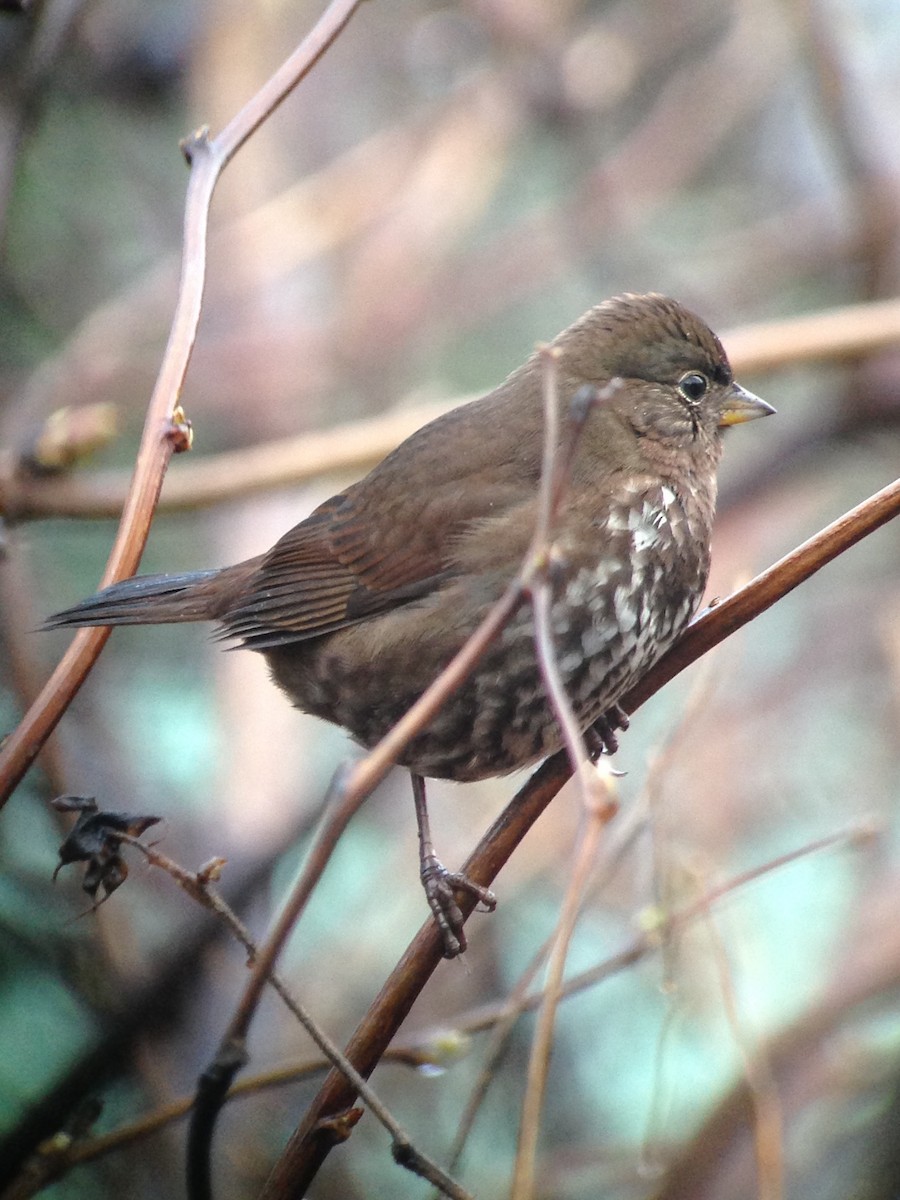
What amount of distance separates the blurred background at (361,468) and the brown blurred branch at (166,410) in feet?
2.16

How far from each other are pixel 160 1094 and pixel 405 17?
4987mm

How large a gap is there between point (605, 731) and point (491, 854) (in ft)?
2.39

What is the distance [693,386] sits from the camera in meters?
2.99

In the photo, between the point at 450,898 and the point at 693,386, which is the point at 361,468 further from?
the point at 450,898

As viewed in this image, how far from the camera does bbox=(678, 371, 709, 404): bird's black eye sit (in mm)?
2980

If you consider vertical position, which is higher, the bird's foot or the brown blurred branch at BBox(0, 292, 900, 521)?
the brown blurred branch at BBox(0, 292, 900, 521)

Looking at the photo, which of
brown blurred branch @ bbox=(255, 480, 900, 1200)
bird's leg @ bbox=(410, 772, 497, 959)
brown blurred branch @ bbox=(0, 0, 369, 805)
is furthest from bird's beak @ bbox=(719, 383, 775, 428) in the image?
brown blurred branch @ bbox=(0, 0, 369, 805)

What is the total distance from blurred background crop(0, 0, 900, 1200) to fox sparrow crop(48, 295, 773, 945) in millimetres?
259

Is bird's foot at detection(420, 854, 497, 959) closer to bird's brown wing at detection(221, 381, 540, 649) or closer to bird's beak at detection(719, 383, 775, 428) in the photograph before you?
bird's brown wing at detection(221, 381, 540, 649)

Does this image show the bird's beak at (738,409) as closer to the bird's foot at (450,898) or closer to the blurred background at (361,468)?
the blurred background at (361,468)

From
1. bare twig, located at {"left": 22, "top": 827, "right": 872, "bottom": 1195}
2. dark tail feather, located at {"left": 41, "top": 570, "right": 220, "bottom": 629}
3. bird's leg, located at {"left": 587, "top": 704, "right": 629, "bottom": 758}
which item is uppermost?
dark tail feather, located at {"left": 41, "top": 570, "right": 220, "bottom": 629}

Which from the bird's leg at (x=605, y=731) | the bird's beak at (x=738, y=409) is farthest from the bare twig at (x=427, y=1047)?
the bird's beak at (x=738, y=409)

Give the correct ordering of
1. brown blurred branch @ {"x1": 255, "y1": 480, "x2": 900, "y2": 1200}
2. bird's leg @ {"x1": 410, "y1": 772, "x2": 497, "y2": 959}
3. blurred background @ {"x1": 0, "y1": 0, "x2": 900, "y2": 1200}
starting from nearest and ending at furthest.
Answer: brown blurred branch @ {"x1": 255, "y1": 480, "x2": 900, "y2": 1200} → bird's leg @ {"x1": 410, "y1": 772, "x2": 497, "y2": 959} → blurred background @ {"x1": 0, "y1": 0, "x2": 900, "y2": 1200}

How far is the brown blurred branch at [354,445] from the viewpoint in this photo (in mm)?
3336
